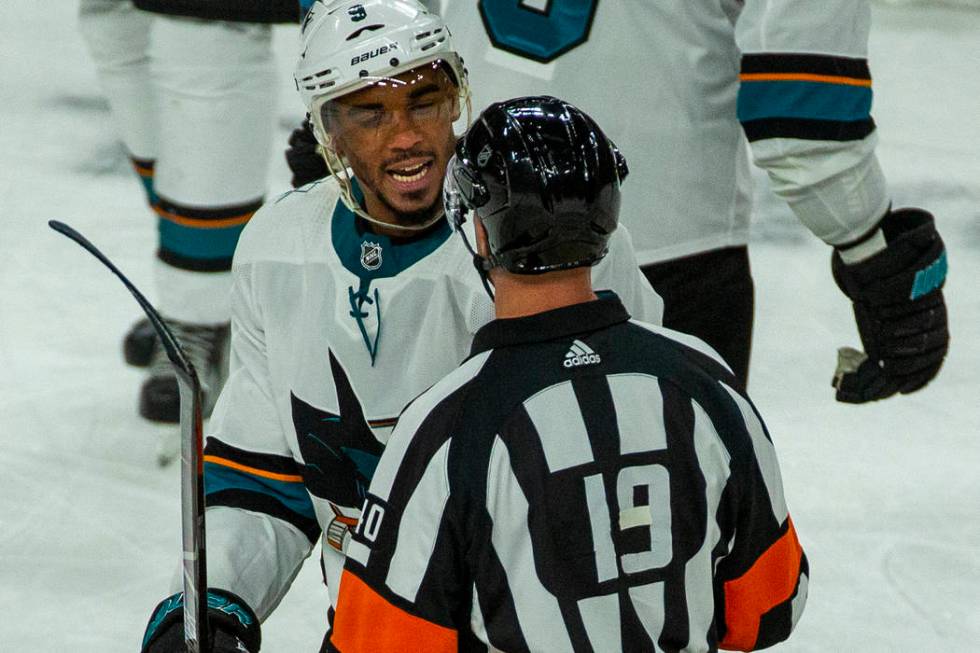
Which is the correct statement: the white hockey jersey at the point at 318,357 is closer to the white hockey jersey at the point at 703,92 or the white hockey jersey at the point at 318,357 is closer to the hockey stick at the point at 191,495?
the hockey stick at the point at 191,495

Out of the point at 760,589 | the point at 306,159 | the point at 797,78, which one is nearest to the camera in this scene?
the point at 760,589

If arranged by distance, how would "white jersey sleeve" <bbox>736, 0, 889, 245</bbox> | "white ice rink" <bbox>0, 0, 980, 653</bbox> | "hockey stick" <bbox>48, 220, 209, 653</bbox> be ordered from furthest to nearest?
"white ice rink" <bbox>0, 0, 980, 653</bbox> → "white jersey sleeve" <bbox>736, 0, 889, 245</bbox> → "hockey stick" <bbox>48, 220, 209, 653</bbox>

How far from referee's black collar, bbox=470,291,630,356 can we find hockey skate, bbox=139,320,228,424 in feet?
6.10

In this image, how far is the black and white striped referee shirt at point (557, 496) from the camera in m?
1.23

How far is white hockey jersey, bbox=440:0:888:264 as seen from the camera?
5.95 ft

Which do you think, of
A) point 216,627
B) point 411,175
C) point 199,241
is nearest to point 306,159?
point 411,175

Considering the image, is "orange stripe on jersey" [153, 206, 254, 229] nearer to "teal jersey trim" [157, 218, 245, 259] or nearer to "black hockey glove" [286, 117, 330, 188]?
"teal jersey trim" [157, 218, 245, 259]

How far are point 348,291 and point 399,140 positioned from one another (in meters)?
0.16

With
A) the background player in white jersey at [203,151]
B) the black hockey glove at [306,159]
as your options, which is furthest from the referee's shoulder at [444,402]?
the background player in white jersey at [203,151]

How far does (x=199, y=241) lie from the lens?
304 cm

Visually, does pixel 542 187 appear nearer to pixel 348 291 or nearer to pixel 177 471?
pixel 348 291

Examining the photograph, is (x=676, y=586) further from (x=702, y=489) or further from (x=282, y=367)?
(x=282, y=367)

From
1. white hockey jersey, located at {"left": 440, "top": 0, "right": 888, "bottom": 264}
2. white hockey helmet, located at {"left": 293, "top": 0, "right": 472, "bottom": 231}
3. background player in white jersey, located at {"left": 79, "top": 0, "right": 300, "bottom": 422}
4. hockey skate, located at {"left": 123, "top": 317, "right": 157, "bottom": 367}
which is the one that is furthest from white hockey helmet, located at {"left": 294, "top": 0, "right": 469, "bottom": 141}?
hockey skate, located at {"left": 123, "top": 317, "right": 157, "bottom": 367}

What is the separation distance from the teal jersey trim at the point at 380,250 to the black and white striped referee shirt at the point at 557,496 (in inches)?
11.3
